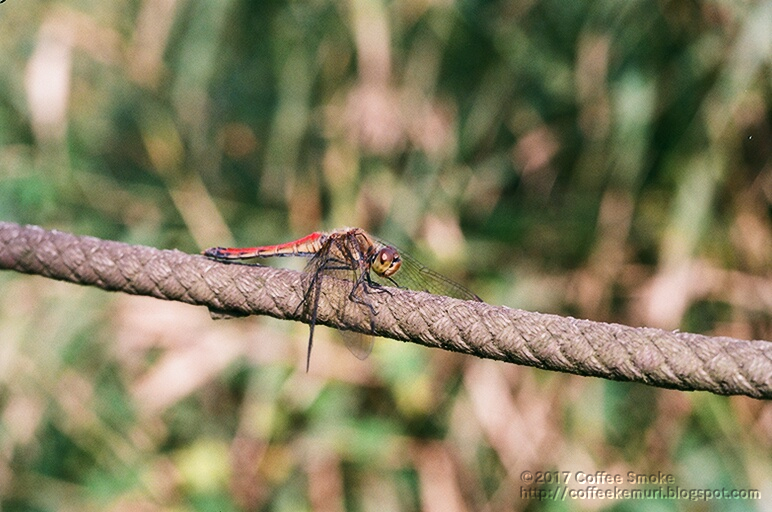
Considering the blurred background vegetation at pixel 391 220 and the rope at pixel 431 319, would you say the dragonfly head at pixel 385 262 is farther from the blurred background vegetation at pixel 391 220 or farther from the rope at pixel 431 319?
the blurred background vegetation at pixel 391 220

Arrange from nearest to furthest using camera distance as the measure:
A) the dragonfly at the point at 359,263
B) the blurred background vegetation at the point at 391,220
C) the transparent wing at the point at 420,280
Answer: the dragonfly at the point at 359,263, the transparent wing at the point at 420,280, the blurred background vegetation at the point at 391,220

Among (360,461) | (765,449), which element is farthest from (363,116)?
(765,449)

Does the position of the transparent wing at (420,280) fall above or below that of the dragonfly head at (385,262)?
below

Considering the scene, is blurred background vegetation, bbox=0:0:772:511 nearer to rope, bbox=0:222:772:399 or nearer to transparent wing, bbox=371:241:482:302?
transparent wing, bbox=371:241:482:302

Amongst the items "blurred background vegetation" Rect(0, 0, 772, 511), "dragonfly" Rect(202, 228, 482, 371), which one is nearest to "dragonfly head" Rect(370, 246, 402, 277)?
"dragonfly" Rect(202, 228, 482, 371)

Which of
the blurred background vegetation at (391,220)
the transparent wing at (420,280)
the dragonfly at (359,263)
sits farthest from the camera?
the blurred background vegetation at (391,220)

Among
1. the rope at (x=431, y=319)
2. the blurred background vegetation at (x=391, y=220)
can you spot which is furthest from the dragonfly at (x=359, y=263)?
the blurred background vegetation at (x=391, y=220)

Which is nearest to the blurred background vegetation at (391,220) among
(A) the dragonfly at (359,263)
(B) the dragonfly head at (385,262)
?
(A) the dragonfly at (359,263)

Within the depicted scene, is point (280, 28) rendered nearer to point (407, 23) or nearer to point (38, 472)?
point (407, 23)

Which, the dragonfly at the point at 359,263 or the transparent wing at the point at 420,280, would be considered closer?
the dragonfly at the point at 359,263
